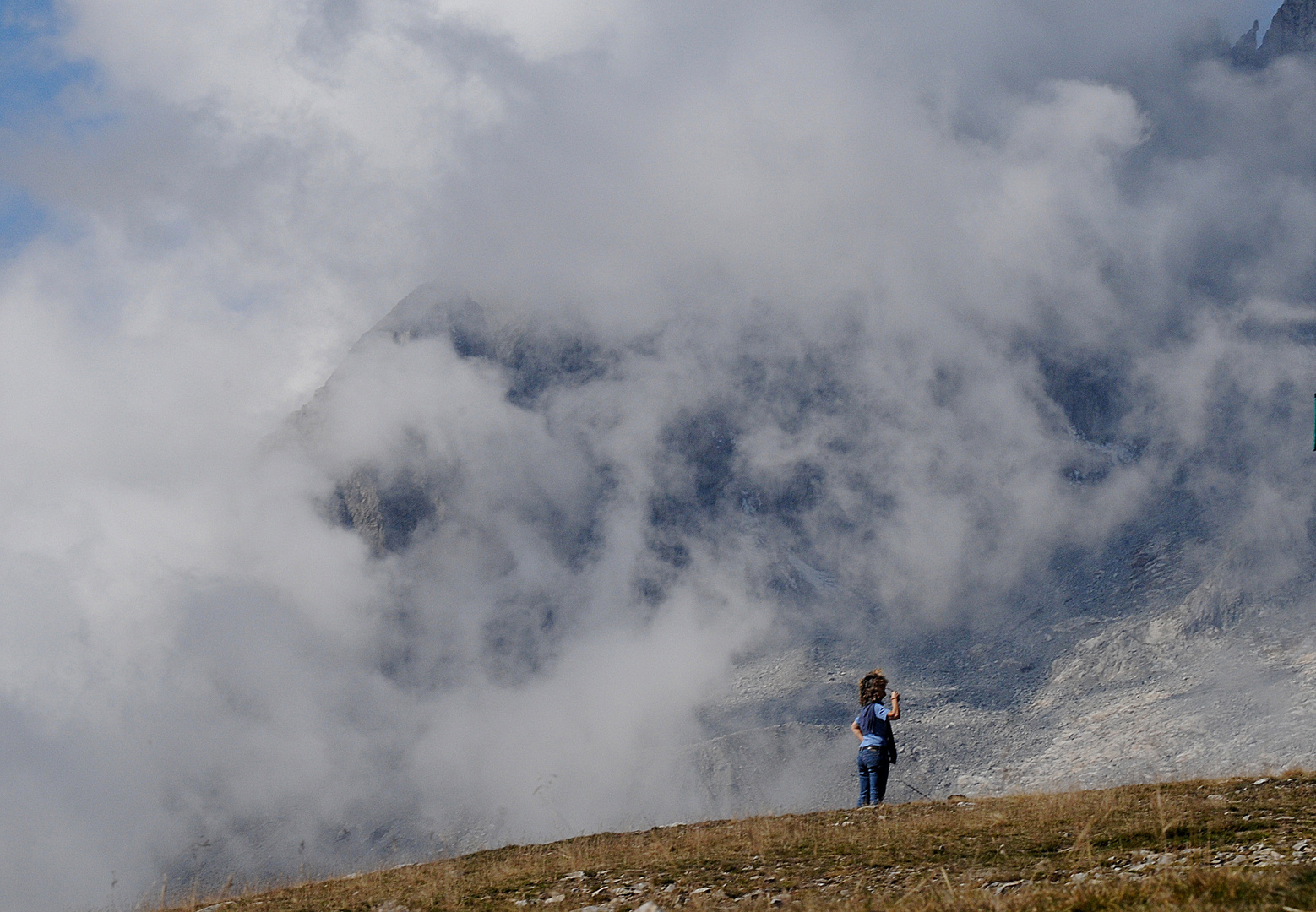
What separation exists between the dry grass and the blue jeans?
2.15 m

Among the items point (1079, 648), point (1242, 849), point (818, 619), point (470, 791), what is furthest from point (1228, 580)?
point (1242, 849)

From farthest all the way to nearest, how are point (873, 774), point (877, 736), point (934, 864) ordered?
point (873, 774), point (877, 736), point (934, 864)

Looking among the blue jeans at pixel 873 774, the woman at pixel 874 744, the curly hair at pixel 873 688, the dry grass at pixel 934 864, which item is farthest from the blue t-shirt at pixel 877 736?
the dry grass at pixel 934 864

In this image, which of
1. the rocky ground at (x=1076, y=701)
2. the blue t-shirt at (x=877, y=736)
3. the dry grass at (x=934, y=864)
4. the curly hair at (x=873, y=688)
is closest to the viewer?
the dry grass at (x=934, y=864)

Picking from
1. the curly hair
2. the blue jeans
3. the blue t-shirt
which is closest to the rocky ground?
the blue jeans

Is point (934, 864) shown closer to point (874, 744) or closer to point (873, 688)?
point (874, 744)

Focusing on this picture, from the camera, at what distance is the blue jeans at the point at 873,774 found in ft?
60.8

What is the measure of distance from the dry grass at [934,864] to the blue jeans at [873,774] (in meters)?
2.15

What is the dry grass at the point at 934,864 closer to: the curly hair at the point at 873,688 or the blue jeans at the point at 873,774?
the blue jeans at the point at 873,774

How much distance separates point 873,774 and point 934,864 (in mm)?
7899

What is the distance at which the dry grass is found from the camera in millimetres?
8008

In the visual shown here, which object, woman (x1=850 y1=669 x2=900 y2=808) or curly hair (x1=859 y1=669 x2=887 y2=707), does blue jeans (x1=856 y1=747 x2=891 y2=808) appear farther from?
curly hair (x1=859 y1=669 x2=887 y2=707)

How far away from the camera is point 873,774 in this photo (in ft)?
61.6

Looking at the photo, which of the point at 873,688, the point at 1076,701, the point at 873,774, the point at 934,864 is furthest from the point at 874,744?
the point at 1076,701
